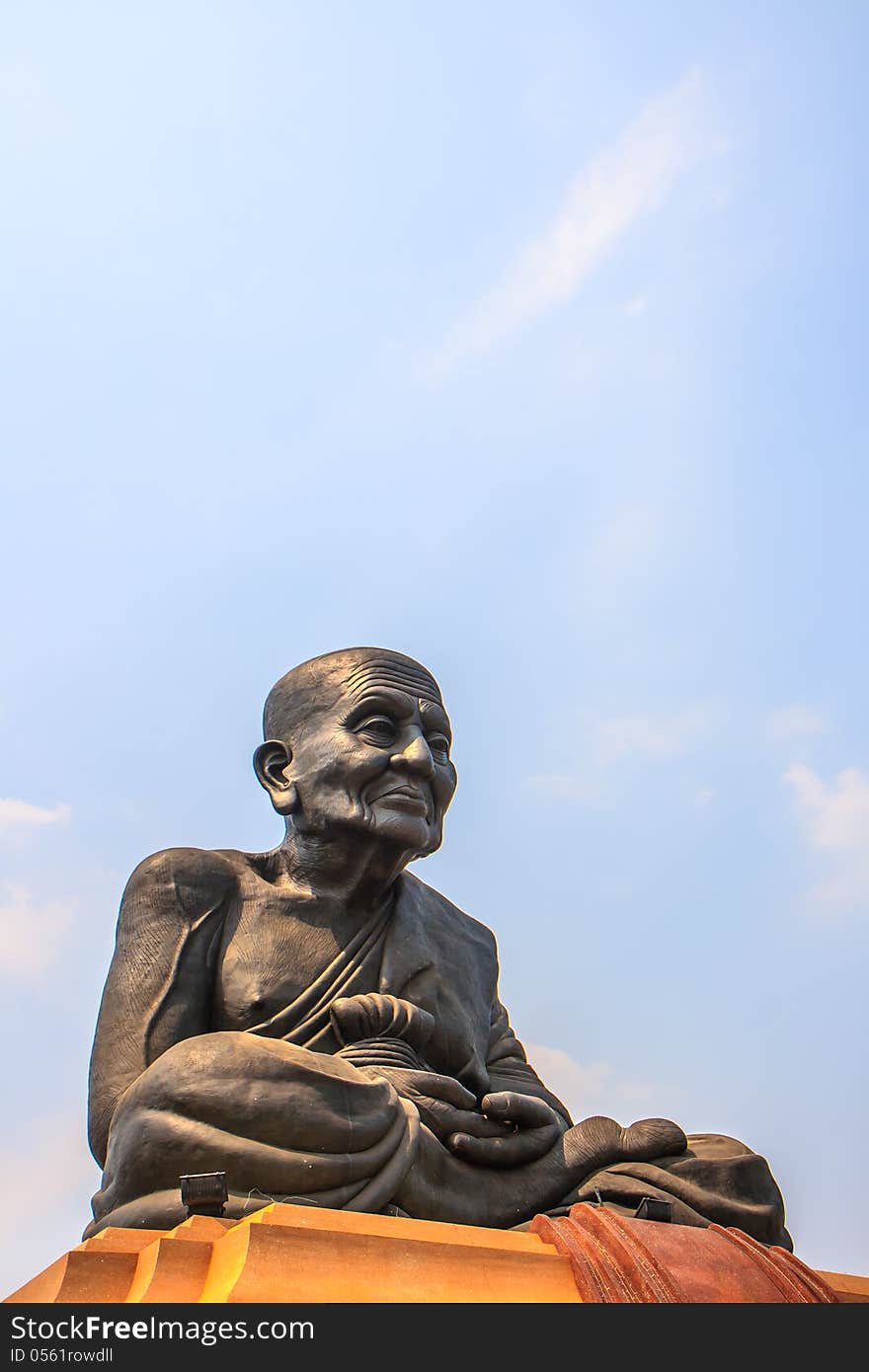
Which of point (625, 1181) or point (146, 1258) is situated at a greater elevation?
point (625, 1181)

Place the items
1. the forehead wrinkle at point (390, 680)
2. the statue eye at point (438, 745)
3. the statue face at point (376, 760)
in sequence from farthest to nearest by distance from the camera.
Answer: the statue eye at point (438, 745)
the forehead wrinkle at point (390, 680)
the statue face at point (376, 760)

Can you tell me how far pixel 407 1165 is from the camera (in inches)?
210

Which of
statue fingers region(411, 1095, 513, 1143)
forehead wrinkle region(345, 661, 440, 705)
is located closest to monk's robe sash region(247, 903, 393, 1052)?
statue fingers region(411, 1095, 513, 1143)

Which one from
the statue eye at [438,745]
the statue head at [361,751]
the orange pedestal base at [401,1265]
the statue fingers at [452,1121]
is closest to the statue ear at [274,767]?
the statue head at [361,751]

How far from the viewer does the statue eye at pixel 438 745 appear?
283 inches

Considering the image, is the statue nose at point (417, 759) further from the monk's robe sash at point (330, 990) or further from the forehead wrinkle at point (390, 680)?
the monk's robe sash at point (330, 990)

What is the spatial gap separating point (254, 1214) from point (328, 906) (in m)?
2.43

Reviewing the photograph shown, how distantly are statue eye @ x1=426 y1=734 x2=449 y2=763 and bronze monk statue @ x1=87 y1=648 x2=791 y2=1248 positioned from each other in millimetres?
16

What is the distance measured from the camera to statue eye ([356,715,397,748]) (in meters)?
6.89

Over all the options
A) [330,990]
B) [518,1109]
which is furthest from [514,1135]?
[330,990]

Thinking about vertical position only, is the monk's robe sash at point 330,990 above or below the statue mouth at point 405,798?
below
